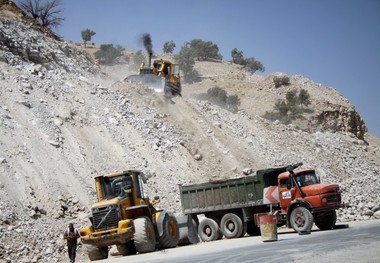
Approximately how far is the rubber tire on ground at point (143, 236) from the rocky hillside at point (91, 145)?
3.25m

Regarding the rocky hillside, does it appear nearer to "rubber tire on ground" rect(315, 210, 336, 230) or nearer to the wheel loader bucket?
"rubber tire on ground" rect(315, 210, 336, 230)

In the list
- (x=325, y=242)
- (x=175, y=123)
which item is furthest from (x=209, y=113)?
(x=325, y=242)

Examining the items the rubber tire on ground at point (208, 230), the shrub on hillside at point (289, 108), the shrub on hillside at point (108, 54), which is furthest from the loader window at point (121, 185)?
the shrub on hillside at point (108, 54)

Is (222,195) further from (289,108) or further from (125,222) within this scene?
(289,108)

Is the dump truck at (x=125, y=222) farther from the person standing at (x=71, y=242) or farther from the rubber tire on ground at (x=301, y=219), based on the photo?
the rubber tire on ground at (x=301, y=219)

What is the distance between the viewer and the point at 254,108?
54688 mm

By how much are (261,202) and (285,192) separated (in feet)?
4.07

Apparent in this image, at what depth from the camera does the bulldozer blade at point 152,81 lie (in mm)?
33656

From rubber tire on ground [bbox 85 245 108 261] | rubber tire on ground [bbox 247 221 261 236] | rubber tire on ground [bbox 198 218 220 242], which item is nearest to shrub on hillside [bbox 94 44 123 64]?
rubber tire on ground [bbox 198 218 220 242]

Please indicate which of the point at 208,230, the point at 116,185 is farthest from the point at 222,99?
the point at 116,185

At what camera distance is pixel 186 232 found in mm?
18625

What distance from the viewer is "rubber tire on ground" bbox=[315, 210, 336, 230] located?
57.9ft

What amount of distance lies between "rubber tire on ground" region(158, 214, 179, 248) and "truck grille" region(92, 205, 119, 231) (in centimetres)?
185

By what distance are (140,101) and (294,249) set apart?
2060cm
